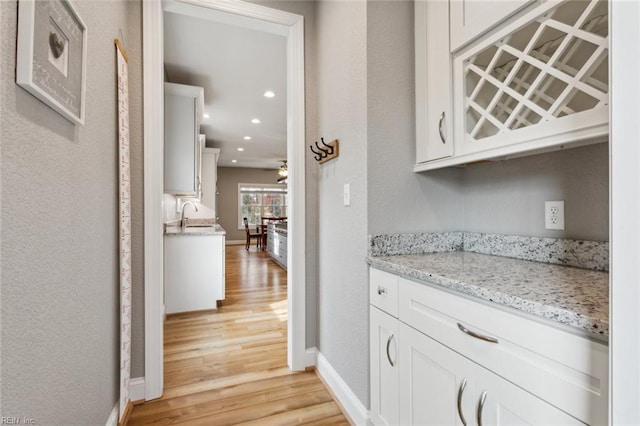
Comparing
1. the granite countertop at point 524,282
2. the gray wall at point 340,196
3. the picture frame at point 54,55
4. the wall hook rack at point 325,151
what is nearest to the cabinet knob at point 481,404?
the granite countertop at point 524,282

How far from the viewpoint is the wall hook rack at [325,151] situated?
1.83 m

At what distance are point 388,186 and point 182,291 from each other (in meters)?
2.80

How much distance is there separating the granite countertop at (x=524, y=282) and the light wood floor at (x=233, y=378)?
1.02 m

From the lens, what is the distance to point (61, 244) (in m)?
1.02

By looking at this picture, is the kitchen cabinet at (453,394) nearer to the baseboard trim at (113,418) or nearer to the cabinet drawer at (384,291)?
the cabinet drawer at (384,291)

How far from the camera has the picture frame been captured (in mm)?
773

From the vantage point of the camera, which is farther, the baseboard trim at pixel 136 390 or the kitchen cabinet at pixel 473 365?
the baseboard trim at pixel 136 390

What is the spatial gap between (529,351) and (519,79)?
1.12 metres

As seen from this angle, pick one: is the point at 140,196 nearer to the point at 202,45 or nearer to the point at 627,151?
the point at 202,45

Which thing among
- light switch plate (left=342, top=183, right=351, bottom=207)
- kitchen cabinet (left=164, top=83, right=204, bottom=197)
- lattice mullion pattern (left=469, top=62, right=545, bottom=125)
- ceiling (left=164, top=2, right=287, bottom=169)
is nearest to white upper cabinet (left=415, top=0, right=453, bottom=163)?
lattice mullion pattern (left=469, top=62, right=545, bottom=125)

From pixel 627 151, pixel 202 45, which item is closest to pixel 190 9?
pixel 202 45

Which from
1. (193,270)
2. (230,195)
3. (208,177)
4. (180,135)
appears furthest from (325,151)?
(230,195)

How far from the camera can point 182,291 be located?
3.36 m

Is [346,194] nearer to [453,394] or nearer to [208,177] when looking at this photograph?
[453,394]
